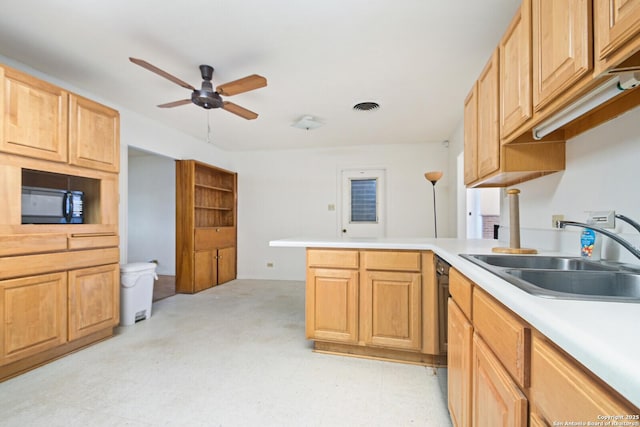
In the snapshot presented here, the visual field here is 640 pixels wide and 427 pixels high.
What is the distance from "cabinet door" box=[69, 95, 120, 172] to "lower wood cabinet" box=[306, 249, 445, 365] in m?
2.00

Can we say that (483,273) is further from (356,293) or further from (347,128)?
(347,128)

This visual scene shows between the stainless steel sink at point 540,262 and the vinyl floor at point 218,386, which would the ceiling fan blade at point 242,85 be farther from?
the vinyl floor at point 218,386

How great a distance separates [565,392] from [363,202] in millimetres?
4833

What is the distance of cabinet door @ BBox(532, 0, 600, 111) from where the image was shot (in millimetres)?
931

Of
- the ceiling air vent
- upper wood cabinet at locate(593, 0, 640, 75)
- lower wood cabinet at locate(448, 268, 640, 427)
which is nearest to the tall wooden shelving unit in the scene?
the ceiling air vent

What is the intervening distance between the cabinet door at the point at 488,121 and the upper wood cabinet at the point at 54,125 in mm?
3023

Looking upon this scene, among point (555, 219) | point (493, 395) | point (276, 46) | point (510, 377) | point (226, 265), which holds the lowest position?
point (226, 265)

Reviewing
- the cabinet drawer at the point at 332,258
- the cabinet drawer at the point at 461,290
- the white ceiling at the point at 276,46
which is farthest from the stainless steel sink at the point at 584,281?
the white ceiling at the point at 276,46

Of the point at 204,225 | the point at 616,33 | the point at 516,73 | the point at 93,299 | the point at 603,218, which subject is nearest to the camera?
the point at 616,33

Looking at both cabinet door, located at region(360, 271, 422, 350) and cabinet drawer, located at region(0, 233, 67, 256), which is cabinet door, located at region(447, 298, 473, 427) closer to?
cabinet door, located at region(360, 271, 422, 350)

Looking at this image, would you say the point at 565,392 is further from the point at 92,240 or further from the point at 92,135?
the point at 92,135

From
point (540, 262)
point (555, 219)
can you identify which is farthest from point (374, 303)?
point (555, 219)

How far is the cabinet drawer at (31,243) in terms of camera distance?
6.40 ft

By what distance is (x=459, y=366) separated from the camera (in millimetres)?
1312
